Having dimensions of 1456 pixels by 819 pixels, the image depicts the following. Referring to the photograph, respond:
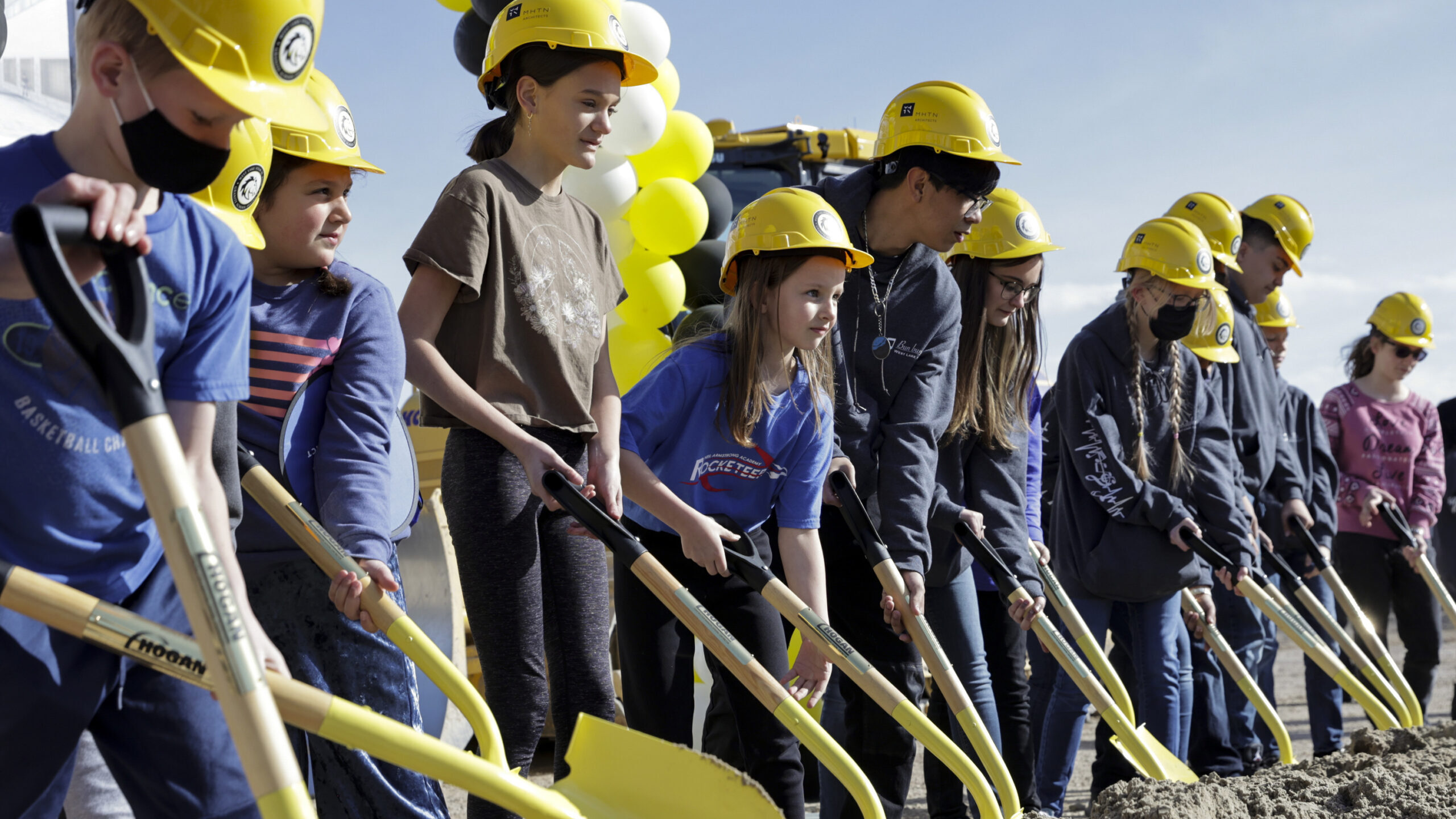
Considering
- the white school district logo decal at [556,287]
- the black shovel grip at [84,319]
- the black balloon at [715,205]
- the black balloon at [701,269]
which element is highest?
the black balloon at [715,205]

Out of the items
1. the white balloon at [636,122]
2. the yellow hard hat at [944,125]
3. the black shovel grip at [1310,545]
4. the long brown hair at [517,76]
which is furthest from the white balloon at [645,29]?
the black shovel grip at [1310,545]

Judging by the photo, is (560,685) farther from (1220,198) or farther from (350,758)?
(1220,198)

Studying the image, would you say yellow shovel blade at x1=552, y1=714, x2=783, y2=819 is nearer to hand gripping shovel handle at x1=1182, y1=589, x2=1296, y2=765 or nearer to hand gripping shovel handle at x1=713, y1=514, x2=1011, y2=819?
hand gripping shovel handle at x1=713, y1=514, x2=1011, y2=819

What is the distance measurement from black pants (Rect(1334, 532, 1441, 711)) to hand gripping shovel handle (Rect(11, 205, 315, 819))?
6233 mm

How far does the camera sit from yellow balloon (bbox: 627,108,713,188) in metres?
5.77

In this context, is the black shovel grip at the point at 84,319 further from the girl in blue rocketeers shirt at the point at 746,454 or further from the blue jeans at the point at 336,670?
the girl in blue rocketeers shirt at the point at 746,454

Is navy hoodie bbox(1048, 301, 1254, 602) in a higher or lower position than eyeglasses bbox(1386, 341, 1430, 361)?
lower

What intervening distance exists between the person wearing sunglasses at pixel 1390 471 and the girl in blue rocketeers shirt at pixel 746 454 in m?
4.38

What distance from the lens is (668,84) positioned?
225 inches

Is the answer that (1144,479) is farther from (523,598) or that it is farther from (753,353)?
A: (523,598)

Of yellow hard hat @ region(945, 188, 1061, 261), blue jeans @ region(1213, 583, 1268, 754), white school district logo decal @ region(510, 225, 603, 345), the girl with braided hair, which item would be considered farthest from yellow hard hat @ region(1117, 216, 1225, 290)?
white school district logo decal @ region(510, 225, 603, 345)

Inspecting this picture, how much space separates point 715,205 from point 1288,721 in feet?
14.8

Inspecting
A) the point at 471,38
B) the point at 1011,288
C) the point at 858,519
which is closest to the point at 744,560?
the point at 858,519

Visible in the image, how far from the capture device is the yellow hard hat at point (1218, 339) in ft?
17.6
